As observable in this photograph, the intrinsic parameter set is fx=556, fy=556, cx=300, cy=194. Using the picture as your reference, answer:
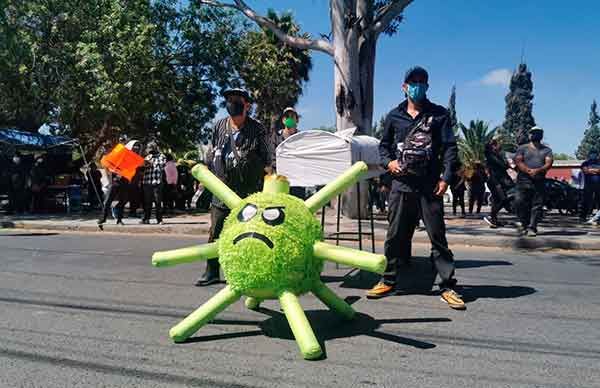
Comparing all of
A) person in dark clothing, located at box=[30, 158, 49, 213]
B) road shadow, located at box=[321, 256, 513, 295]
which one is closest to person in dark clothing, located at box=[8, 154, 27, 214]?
person in dark clothing, located at box=[30, 158, 49, 213]

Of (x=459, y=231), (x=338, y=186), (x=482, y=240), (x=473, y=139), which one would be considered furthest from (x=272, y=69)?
(x=473, y=139)

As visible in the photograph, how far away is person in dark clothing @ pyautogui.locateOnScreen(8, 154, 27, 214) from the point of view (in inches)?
658

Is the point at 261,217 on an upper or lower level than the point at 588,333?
upper

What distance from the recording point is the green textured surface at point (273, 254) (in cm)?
360

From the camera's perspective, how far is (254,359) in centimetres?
346

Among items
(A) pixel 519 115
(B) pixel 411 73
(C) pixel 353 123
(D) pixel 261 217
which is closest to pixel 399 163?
(B) pixel 411 73

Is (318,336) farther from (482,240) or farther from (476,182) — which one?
(476,182)

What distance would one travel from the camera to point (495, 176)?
11.3 metres

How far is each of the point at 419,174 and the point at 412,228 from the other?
1.83ft

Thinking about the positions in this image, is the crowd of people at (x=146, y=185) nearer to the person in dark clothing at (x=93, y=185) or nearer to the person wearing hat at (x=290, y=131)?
the person in dark clothing at (x=93, y=185)

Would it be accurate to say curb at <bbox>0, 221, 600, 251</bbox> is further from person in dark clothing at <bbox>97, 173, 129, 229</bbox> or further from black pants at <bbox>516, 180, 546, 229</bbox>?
person in dark clothing at <bbox>97, 173, 129, 229</bbox>

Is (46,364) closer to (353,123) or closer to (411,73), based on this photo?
(411,73)

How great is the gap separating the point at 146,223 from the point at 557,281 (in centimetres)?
917

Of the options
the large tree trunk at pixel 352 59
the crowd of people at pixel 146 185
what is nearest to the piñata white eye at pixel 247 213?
the crowd of people at pixel 146 185
